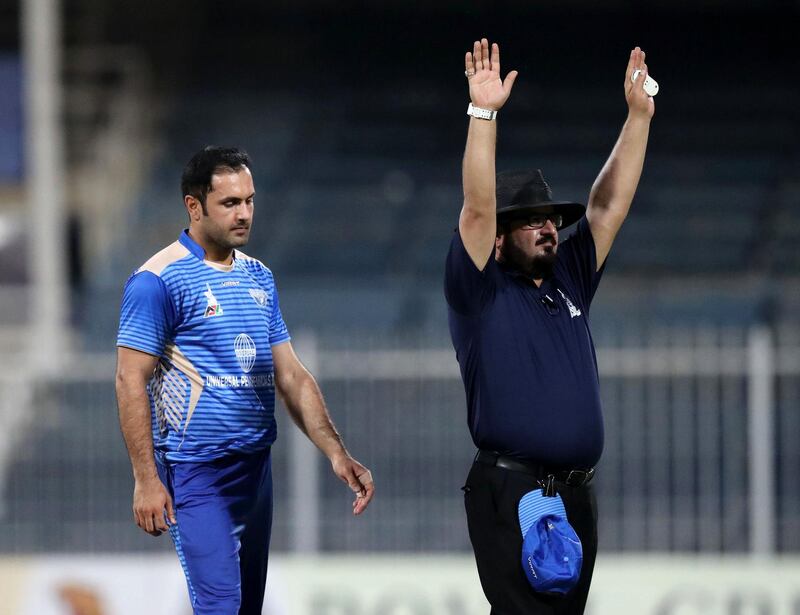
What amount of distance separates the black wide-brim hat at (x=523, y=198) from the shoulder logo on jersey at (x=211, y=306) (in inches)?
37.7

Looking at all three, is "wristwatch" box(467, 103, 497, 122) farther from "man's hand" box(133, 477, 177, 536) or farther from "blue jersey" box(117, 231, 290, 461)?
"man's hand" box(133, 477, 177, 536)

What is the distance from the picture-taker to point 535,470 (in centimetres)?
508

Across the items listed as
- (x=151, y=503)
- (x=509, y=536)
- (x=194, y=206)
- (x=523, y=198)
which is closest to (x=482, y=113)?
(x=523, y=198)

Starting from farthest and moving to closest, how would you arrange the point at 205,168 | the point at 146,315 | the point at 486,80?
the point at 205,168 < the point at 146,315 < the point at 486,80

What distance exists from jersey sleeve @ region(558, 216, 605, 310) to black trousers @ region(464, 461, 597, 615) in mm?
678

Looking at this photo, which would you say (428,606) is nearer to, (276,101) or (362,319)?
(362,319)

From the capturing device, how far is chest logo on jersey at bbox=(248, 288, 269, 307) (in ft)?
17.4

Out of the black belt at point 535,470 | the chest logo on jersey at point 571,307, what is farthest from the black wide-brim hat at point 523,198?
the black belt at point 535,470

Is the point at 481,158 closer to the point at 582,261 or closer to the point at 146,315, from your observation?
the point at 582,261

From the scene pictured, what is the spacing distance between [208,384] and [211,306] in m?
0.25

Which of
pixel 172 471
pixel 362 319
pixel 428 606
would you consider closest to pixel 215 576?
pixel 172 471

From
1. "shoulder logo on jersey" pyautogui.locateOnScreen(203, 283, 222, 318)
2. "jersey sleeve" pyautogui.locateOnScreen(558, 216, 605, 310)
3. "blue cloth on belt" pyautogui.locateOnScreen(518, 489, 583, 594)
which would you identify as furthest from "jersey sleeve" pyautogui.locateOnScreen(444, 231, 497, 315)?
"shoulder logo on jersey" pyautogui.locateOnScreen(203, 283, 222, 318)

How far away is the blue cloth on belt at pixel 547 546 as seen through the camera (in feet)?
16.2

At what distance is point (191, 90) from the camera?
17.3 metres
